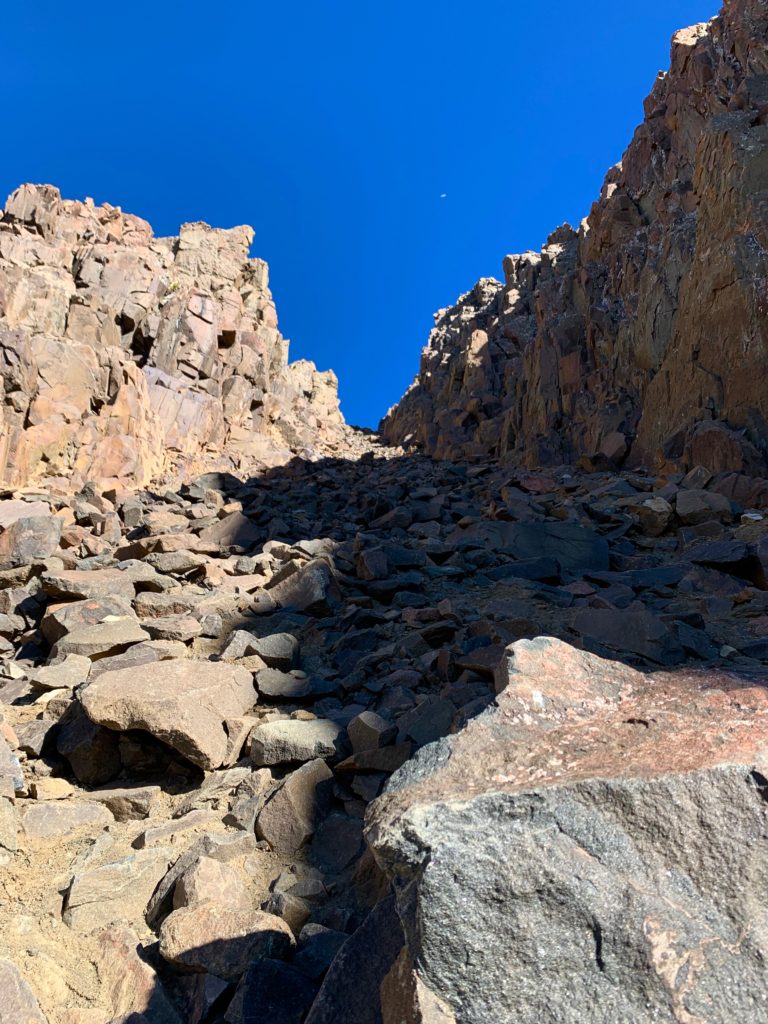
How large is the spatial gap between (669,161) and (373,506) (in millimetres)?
13174

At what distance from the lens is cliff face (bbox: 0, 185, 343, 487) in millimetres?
15698

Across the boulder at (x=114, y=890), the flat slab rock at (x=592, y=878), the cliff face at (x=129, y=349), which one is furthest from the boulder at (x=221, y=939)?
the cliff face at (x=129, y=349)

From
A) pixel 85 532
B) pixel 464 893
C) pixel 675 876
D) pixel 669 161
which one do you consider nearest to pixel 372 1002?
pixel 464 893

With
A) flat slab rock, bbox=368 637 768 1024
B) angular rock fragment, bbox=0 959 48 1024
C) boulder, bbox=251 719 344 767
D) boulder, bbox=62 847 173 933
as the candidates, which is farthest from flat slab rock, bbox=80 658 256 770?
flat slab rock, bbox=368 637 768 1024

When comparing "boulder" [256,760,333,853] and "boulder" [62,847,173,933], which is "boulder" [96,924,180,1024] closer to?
"boulder" [62,847,173,933]

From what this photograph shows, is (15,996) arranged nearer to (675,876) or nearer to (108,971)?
(108,971)

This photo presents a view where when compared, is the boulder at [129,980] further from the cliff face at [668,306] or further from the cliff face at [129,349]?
the cliff face at [129,349]

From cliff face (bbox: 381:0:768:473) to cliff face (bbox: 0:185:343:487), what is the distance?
786 centimetres

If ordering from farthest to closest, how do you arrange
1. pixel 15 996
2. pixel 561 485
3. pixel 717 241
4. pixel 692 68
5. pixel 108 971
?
pixel 692 68, pixel 561 485, pixel 717 241, pixel 108 971, pixel 15 996

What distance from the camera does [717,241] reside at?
541 inches

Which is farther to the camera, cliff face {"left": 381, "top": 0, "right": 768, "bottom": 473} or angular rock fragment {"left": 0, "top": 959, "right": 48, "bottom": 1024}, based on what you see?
cliff face {"left": 381, "top": 0, "right": 768, "bottom": 473}

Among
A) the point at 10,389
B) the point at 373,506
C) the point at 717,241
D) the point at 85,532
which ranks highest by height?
the point at 717,241

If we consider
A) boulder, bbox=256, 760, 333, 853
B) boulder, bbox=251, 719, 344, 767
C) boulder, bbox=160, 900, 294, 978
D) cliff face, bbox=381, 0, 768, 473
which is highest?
cliff face, bbox=381, 0, 768, 473

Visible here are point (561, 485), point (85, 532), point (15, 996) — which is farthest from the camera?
point (561, 485)
